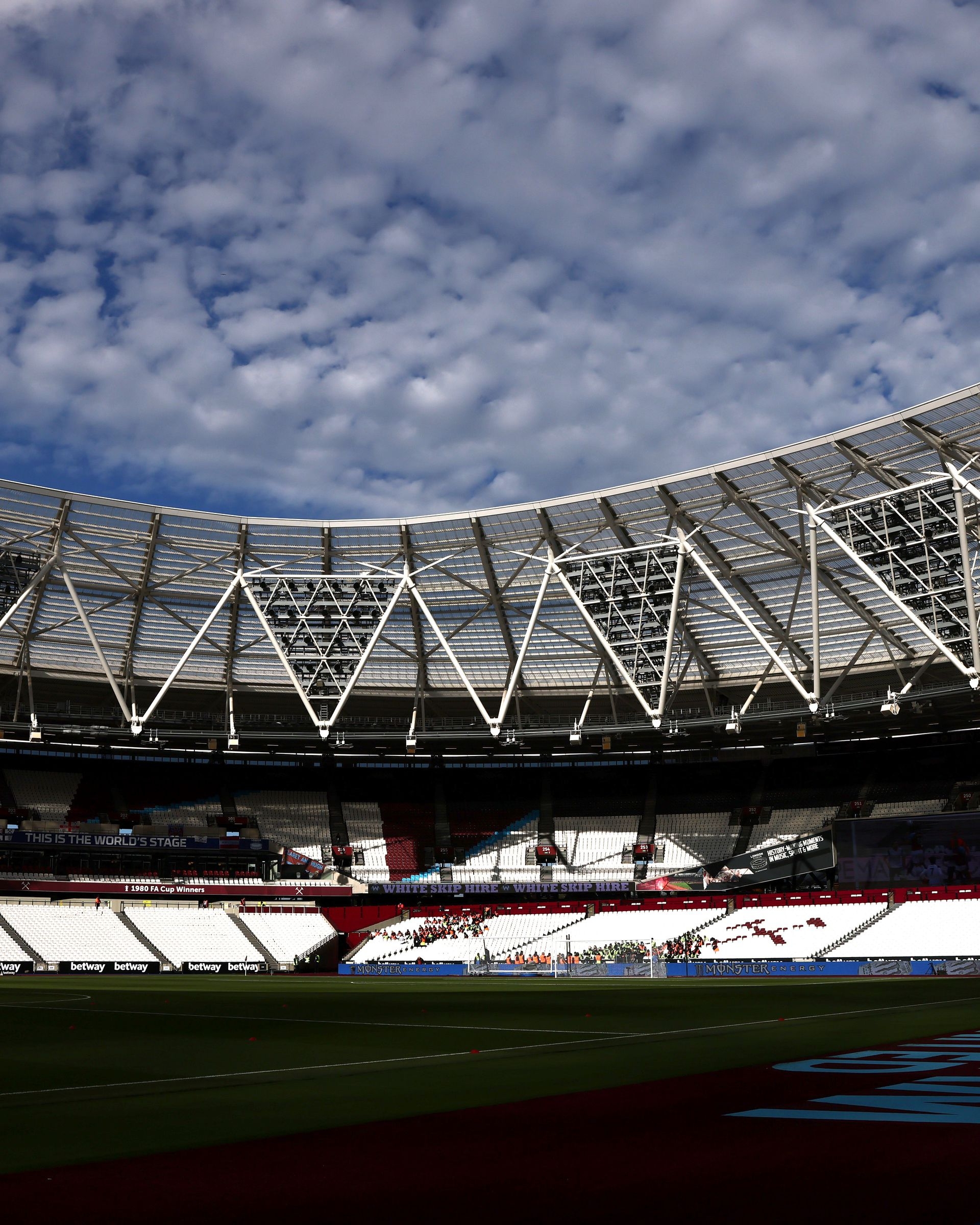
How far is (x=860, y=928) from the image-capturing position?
5631 cm

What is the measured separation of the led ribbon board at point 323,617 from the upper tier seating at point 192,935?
16.5 metres

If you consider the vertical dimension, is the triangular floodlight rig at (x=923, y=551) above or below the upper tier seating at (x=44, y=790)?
above

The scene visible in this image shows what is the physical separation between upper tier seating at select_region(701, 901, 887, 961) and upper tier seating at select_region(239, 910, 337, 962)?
24.8 metres

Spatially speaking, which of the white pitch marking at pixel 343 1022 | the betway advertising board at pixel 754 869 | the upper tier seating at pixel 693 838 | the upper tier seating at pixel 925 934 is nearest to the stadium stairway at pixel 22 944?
the white pitch marking at pixel 343 1022

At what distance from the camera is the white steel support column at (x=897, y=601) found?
165ft

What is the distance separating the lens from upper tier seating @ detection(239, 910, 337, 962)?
68.6 meters

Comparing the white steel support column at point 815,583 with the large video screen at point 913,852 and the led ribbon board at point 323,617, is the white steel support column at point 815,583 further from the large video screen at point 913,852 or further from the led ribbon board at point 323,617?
the led ribbon board at point 323,617

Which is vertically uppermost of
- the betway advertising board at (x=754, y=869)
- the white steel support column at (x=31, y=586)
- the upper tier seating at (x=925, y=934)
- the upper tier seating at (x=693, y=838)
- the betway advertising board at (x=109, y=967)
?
the white steel support column at (x=31, y=586)

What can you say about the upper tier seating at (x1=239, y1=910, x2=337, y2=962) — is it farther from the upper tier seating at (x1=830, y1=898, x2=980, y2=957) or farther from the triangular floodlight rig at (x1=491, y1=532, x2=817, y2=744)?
the upper tier seating at (x1=830, y1=898, x2=980, y2=957)

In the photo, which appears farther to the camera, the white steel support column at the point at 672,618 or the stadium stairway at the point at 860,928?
the white steel support column at the point at 672,618

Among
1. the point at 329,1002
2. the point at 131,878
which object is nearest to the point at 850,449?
the point at 329,1002

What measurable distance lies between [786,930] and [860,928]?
3.87 meters

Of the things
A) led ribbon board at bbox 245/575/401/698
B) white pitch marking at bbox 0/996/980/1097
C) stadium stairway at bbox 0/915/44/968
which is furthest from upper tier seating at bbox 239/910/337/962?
white pitch marking at bbox 0/996/980/1097

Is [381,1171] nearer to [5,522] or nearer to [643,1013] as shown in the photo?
[643,1013]
